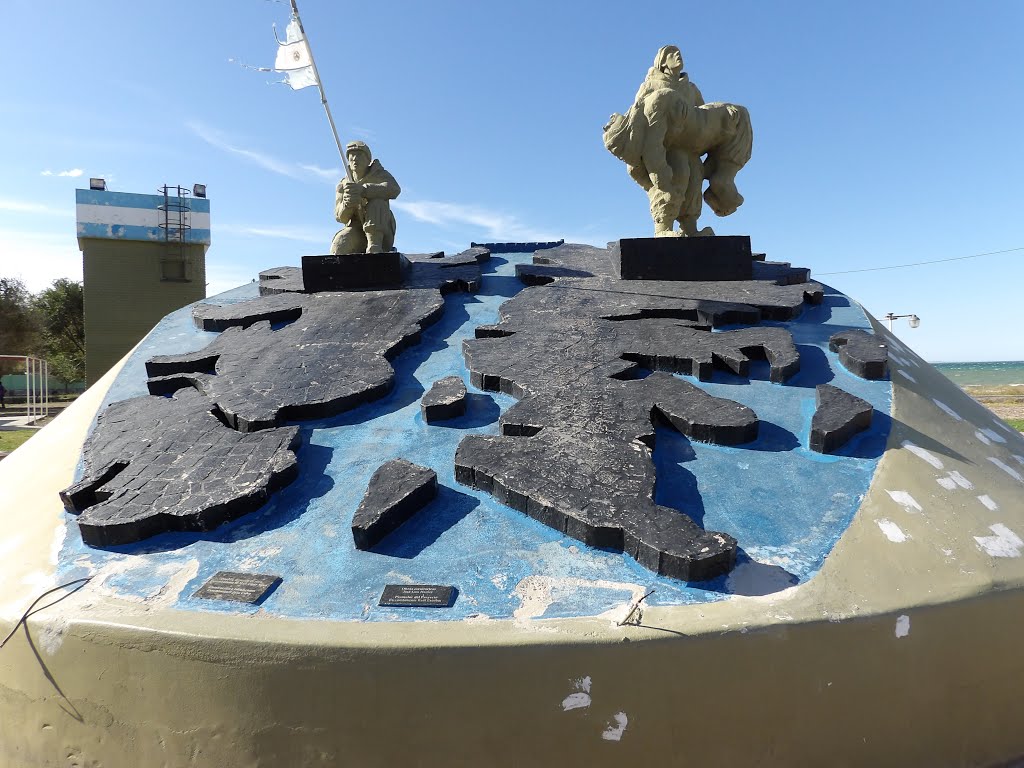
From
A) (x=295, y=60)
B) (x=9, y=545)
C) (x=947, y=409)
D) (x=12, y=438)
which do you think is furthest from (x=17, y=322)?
(x=947, y=409)

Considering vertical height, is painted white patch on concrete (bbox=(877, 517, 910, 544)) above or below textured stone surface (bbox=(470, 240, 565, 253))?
below

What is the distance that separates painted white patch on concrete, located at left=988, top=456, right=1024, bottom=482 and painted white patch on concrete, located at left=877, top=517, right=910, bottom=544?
1336 millimetres

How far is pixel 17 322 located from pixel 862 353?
24.9m

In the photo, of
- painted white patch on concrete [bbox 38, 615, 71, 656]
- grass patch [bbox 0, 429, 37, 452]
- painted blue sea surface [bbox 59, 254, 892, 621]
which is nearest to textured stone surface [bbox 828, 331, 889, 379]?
painted blue sea surface [bbox 59, 254, 892, 621]

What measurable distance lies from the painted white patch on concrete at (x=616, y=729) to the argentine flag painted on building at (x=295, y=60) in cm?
622

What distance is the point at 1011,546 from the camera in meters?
2.73

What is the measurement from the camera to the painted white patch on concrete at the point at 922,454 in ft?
10.6

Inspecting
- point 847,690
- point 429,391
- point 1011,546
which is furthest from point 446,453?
point 1011,546

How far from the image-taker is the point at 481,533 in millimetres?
2771

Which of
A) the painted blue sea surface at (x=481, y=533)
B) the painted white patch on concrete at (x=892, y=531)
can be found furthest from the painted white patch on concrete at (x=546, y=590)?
the painted white patch on concrete at (x=892, y=531)

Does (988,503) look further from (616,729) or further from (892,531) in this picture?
(616,729)

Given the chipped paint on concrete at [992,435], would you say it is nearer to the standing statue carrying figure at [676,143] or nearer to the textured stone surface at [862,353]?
the textured stone surface at [862,353]

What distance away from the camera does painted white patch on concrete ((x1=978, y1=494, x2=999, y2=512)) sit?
300cm

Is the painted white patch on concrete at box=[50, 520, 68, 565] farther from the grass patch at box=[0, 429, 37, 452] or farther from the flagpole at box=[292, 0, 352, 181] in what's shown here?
the grass patch at box=[0, 429, 37, 452]
